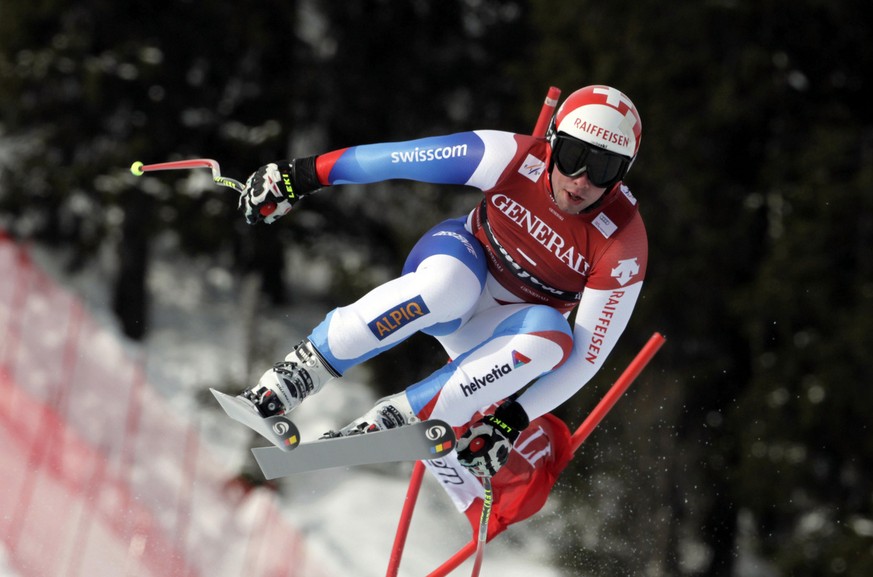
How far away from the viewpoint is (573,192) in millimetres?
4551

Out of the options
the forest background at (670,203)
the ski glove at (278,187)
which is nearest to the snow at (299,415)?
the forest background at (670,203)

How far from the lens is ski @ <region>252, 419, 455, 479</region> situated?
4.41m

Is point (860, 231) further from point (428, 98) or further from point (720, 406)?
point (428, 98)

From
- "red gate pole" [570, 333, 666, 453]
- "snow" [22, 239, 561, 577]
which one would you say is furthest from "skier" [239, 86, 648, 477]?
"snow" [22, 239, 561, 577]

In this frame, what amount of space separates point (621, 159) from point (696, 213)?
7.39 meters

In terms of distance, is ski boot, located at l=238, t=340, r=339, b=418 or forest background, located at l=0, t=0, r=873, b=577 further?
forest background, located at l=0, t=0, r=873, b=577

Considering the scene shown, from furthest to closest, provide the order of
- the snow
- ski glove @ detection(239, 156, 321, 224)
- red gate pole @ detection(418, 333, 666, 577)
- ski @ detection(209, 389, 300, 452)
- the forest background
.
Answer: the forest background, the snow, red gate pole @ detection(418, 333, 666, 577), ski glove @ detection(239, 156, 321, 224), ski @ detection(209, 389, 300, 452)

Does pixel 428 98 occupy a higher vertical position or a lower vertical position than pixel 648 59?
lower

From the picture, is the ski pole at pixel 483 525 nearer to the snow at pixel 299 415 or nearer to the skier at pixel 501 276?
the skier at pixel 501 276

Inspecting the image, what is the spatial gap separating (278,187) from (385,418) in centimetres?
91

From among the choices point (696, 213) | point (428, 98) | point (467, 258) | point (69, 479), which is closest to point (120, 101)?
point (428, 98)

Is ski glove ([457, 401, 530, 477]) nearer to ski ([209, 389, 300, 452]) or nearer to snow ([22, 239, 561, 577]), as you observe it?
ski ([209, 389, 300, 452])

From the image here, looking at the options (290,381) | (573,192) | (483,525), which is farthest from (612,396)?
(290,381)

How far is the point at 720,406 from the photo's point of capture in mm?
11773
